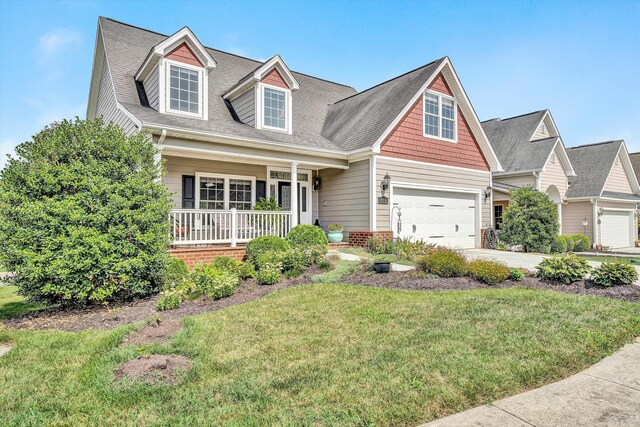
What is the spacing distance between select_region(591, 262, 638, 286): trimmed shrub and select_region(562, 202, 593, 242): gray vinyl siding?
54.6ft

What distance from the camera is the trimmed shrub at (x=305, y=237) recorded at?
10156 millimetres

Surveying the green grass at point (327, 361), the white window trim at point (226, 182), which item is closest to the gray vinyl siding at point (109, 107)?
the white window trim at point (226, 182)

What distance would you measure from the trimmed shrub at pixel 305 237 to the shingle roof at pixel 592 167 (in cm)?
1806

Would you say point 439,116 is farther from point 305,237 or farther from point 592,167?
point 592,167

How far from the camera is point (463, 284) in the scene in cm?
730

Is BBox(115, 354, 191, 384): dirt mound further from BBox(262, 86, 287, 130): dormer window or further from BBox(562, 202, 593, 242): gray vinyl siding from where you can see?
BBox(562, 202, 593, 242): gray vinyl siding

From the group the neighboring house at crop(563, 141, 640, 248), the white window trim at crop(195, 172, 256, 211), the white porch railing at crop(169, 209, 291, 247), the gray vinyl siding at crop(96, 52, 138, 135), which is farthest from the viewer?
the neighboring house at crop(563, 141, 640, 248)

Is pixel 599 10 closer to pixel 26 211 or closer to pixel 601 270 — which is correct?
pixel 601 270

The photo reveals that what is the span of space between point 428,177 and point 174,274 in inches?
381

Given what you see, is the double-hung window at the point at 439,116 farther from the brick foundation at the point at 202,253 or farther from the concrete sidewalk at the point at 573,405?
the concrete sidewalk at the point at 573,405

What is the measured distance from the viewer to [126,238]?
21.3 feet

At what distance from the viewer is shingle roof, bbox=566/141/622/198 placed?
20984mm

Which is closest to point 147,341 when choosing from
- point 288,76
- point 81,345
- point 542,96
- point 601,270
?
point 81,345

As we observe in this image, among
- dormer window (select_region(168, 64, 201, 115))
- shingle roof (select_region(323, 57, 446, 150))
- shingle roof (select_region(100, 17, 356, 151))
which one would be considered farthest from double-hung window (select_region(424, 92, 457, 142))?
dormer window (select_region(168, 64, 201, 115))
